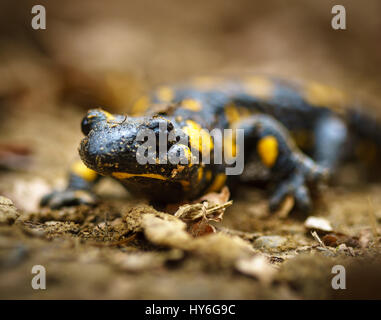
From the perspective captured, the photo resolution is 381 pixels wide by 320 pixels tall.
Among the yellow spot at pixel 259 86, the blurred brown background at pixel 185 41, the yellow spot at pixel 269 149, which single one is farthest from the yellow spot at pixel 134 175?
the blurred brown background at pixel 185 41

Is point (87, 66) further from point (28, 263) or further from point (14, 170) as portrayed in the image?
point (28, 263)

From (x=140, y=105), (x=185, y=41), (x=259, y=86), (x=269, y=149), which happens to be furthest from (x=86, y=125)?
Result: (x=185, y=41)

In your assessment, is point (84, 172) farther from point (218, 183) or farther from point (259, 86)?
point (259, 86)

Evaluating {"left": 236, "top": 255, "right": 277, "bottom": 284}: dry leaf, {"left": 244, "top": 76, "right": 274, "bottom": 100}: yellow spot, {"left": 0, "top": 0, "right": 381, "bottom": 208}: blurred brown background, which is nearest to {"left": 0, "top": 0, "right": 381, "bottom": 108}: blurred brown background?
{"left": 0, "top": 0, "right": 381, "bottom": 208}: blurred brown background

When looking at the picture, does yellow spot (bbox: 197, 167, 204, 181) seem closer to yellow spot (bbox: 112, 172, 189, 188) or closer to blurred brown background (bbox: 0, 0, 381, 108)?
yellow spot (bbox: 112, 172, 189, 188)

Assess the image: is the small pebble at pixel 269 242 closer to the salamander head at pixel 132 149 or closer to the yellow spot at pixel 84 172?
the salamander head at pixel 132 149
